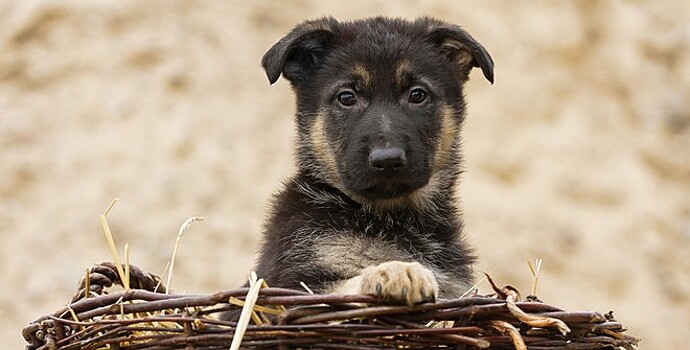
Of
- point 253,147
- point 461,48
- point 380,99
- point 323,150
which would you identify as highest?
point 253,147

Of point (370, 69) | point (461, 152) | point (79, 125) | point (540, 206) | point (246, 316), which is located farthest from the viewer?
point (540, 206)

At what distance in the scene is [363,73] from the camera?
4.79 metres

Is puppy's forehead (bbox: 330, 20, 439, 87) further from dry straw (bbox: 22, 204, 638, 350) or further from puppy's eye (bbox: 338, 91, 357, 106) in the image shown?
dry straw (bbox: 22, 204, 638, 350)

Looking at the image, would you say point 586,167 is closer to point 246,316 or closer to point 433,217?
point 433,217

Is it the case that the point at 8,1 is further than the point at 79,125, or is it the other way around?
the point at 8,1

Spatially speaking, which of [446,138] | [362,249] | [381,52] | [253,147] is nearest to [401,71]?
[381,52]

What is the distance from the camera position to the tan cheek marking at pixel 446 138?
16.5 feet

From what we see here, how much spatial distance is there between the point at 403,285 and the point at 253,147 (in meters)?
7.20

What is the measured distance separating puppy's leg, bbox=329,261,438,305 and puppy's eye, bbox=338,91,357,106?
4.77ft

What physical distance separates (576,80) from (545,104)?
1.58 ft

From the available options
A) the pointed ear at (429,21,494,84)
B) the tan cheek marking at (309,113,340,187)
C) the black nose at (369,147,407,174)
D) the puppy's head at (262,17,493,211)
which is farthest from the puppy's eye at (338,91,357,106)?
the pointed ear at (429,21,494,84)

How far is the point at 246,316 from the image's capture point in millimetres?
3230

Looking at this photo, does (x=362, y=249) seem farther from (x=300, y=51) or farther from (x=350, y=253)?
(x=300, y=51)

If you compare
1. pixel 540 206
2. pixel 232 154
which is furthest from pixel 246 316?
pixel 540 206
